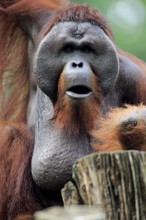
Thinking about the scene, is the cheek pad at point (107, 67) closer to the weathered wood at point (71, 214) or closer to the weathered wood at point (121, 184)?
the weathered wood at point (121, 184)

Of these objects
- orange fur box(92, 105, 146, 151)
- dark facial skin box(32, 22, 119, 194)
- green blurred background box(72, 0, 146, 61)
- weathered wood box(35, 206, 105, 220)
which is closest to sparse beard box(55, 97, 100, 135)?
dark facial skin box(32, 22, 119, 194)

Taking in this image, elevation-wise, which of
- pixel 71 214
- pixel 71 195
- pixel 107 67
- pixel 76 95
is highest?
pixel 107 67

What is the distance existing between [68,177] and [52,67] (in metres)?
0.58

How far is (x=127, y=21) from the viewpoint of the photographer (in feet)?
28.8

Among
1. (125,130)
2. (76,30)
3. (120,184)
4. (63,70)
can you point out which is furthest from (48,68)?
(120,184)

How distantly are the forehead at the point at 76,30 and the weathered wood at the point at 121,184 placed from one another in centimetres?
138

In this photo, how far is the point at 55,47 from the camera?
13.1ft

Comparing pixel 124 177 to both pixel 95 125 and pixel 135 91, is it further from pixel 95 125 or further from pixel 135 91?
pixel 135 91

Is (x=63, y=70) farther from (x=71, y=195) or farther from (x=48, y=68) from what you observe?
(x=71, y=195)

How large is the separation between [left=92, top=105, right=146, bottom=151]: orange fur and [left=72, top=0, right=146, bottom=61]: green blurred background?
393 cm

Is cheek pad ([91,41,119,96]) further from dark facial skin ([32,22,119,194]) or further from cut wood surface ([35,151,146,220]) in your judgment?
cut wood surface ([35,151,146,220])

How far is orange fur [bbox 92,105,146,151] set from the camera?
3.52 metres

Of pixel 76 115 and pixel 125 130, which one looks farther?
pixel 76 115

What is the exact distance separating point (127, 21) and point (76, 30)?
4867mm
